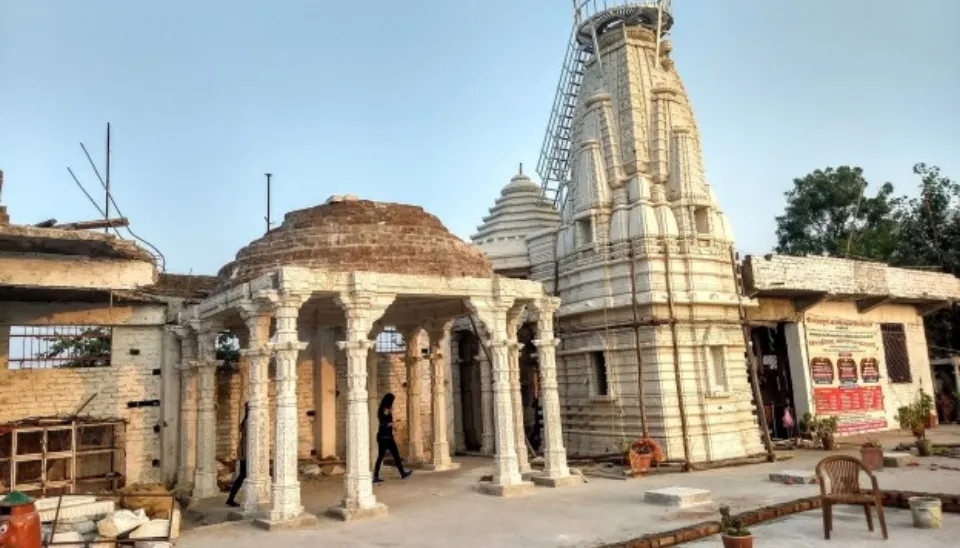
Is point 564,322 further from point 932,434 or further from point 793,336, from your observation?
point 932,434

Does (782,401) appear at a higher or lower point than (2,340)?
lower

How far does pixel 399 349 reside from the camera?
70.9 ft

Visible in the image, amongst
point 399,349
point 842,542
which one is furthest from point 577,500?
point 399,349

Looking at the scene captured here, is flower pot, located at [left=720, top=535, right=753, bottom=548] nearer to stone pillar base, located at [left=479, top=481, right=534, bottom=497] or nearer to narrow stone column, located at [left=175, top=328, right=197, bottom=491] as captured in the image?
stone pillar base, located at [left=479, top=481, right=534, bottom=497]

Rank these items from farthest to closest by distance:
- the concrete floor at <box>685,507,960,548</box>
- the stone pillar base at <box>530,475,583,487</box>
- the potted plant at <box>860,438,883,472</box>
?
1. the potted plant at <box>860,438,883,472</box>
2. the stone pillar base at <box>530,475,583,487</box>
3. the concrete floor at <box>685,507,960,548</box>

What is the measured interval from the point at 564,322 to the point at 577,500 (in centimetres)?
826

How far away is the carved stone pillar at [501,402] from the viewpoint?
1348 centimetres

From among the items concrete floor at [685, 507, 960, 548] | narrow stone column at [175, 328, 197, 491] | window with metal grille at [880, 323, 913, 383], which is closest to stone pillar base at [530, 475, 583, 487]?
concrete floor at [685, 507, 960, 548]

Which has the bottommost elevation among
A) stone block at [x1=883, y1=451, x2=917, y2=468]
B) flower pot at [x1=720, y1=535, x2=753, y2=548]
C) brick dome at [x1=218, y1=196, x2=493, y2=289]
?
stone block at [x1=883, y1=451, x2=917, y2=468]

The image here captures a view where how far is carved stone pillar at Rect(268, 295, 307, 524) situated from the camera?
11.1 metres

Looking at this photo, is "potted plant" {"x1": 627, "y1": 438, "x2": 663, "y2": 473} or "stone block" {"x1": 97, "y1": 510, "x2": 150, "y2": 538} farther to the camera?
"potted plant" {"x1": 627, "y1": 438, "x2": 663, "y2": 473}

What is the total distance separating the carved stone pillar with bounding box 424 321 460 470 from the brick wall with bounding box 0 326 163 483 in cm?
663

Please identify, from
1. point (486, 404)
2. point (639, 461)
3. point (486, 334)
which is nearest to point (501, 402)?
point (486, 334)

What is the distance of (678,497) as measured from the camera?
11305mm
